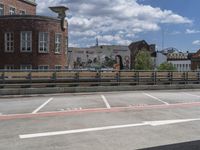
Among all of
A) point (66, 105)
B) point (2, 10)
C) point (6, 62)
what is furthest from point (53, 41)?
point (66, 105)

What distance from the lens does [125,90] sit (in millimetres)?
27203

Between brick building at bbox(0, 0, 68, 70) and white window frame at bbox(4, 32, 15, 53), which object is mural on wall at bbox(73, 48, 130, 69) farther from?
white window frame at bbox(4, 32, 15, 53)

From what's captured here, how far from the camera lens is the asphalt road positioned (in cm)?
955

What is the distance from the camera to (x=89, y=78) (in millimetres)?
26953

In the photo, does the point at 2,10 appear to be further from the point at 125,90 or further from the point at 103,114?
the point at 103,114

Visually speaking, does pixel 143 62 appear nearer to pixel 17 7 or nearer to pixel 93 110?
pixel 17 7

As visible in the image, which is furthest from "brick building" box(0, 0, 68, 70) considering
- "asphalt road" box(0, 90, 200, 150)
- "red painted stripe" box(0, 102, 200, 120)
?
"red painted stripe" box(0, 102, 200, 120)

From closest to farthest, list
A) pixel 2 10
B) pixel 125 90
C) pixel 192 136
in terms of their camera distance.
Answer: pixel 192 136
pixel 125 90
pixel 2 10

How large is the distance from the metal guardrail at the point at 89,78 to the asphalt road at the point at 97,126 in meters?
6.50

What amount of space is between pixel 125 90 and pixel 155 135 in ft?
54.4

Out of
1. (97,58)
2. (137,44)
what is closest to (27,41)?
(97,58)

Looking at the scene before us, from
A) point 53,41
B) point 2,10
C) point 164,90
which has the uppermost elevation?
point 2,10

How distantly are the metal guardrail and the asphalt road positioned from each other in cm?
650

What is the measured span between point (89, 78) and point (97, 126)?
589 inches
